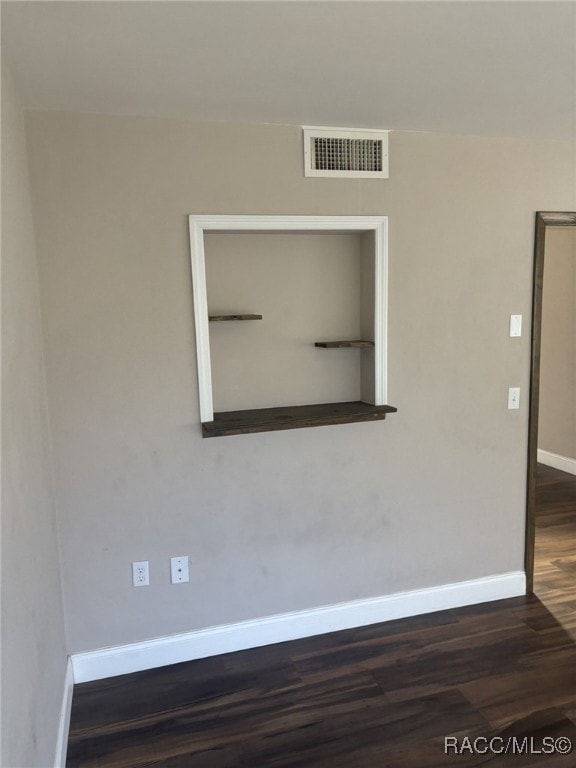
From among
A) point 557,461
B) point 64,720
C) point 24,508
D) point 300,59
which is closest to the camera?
point 24,508

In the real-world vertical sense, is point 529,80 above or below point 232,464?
above

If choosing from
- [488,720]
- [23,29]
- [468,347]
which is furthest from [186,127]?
[488,720]

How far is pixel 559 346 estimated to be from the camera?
197 inches

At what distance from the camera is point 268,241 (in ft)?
8.35

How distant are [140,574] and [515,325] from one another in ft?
7.34

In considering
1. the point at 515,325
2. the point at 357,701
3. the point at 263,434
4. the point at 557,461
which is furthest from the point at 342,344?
the point at 557,461

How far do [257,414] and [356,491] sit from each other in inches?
25.5

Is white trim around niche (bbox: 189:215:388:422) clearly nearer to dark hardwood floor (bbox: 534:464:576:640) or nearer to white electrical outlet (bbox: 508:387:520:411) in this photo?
white electrical outlet (bbox: 508:387:520:411)

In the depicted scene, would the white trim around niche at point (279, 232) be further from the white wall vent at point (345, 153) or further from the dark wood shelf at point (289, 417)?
the white wall vent at point (345, 153)

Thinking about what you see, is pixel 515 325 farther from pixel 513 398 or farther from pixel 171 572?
pixel 171 572

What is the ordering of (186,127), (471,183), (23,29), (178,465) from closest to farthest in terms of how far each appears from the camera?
(23,29), (186,127), (178,465), (471,183)

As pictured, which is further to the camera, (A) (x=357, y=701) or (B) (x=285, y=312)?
(B) (x=285, y=312)

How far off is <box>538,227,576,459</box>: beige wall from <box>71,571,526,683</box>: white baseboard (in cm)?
245

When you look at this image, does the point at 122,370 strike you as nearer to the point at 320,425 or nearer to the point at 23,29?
the point at 320,425
